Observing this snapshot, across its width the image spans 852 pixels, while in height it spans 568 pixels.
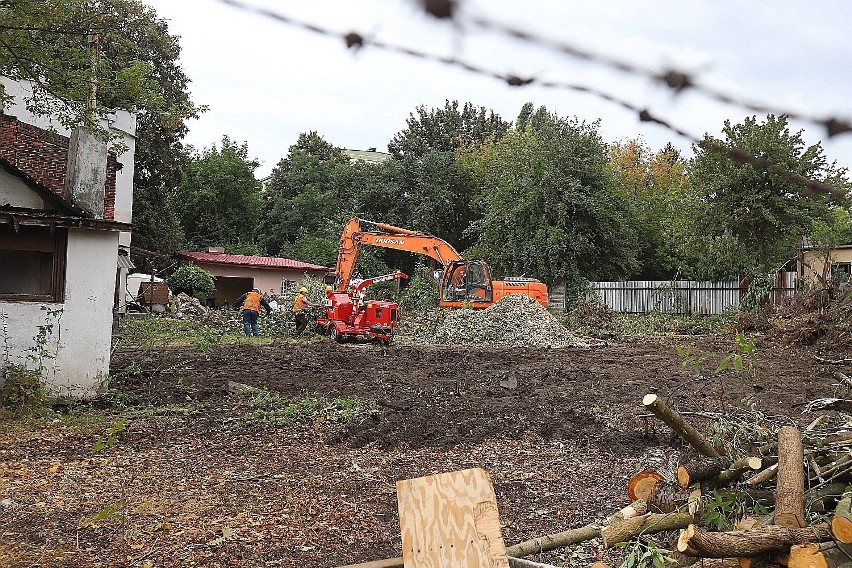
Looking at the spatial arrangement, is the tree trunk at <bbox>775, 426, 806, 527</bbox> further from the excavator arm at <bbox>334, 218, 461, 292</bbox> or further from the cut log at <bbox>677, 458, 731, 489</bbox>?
the excavator arm at <bbox>334, 218, 461, 292</bbox>

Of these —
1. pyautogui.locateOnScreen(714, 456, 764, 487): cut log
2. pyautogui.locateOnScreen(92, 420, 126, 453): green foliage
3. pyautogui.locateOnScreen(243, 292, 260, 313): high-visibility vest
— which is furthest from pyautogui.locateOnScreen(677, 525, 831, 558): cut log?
pyautogui.locateOnScreen(243, 292, 260, 313): high-visibility vest

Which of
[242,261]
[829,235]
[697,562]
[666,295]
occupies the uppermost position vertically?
[829,235]

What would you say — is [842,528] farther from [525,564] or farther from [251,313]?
[251,313]

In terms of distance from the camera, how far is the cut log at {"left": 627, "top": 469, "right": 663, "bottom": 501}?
413 centimetres

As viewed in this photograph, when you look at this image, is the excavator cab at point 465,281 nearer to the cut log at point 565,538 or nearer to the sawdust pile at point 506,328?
the sawdust pile at point 506,328

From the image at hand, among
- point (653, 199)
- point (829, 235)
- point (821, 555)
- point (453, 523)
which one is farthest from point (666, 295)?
point (453, 523)

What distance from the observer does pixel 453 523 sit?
248cm

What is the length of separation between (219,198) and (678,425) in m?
39.0

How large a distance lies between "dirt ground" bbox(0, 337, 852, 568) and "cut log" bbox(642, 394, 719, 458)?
86 cm

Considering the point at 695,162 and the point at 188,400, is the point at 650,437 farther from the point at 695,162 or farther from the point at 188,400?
the point at 695,162

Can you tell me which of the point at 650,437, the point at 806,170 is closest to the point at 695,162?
the point at 806,170

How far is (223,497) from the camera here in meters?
6.01

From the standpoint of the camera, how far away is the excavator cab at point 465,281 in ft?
70.1

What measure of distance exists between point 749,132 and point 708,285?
7.25m
